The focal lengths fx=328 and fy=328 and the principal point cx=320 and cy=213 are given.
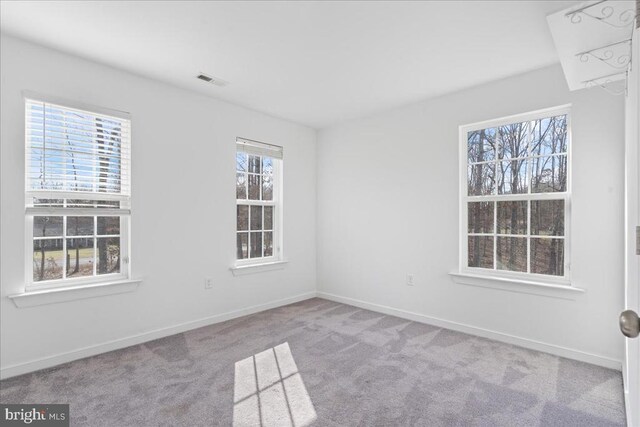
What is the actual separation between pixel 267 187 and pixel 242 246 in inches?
33.9

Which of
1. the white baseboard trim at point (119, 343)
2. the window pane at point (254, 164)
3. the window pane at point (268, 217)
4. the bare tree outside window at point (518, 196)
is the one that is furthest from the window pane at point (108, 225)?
the bare tree outside window at point (518, 196)

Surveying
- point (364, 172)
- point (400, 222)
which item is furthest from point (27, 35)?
point (400, 222)

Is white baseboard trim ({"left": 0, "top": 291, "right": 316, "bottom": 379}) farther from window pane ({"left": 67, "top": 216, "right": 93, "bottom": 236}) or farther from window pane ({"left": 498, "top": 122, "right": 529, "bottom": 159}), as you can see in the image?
window pane ({"left": 498, "top": 122, "right": 529, "bottom": 159})

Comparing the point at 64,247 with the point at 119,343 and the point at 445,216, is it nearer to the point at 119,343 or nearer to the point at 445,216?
the point at 119,343

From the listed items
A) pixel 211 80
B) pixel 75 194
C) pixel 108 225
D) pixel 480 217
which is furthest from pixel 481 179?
pixel 75 194

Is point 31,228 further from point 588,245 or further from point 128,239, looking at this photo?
point 588,245

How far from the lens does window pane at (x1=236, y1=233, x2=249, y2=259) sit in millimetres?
Answer: 4043

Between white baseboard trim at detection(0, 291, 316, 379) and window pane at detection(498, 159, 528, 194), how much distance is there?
9.96 feet

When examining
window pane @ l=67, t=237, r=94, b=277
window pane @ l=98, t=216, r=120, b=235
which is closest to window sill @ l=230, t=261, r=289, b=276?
window pane @ l=98, t=216, r=120, b=235

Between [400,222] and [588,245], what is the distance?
1.78 meters

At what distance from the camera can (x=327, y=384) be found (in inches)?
93.7

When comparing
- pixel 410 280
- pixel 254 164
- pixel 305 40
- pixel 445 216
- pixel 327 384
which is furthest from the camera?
pixel 254 164

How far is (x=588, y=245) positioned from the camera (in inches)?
107

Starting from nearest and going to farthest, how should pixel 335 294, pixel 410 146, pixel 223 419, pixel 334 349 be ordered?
pixel 223 419 → pixel 334 349 → pixel 410 146 → pixel 335 294
